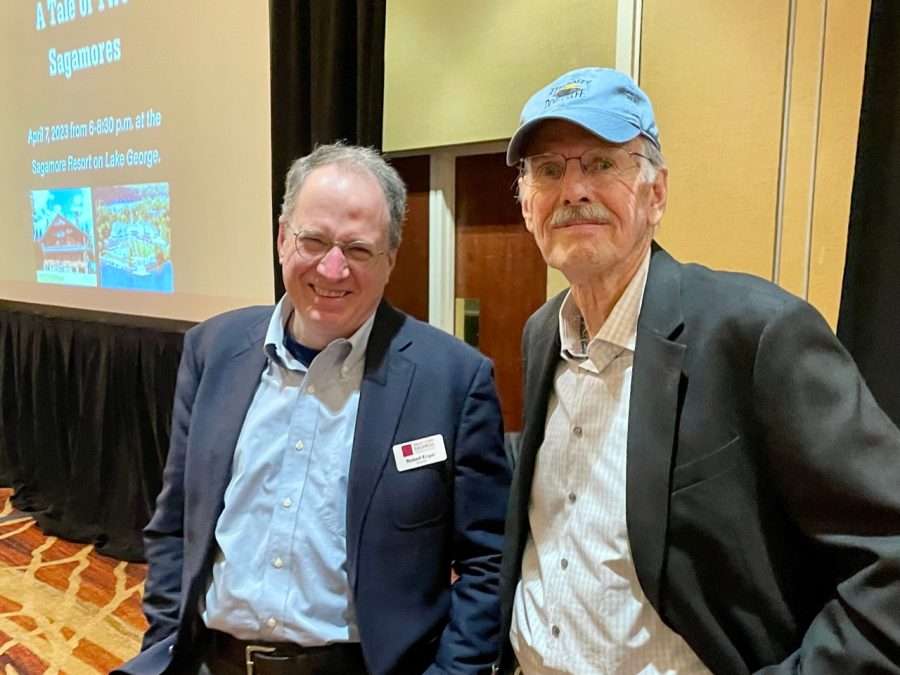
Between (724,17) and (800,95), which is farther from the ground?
(724,17)

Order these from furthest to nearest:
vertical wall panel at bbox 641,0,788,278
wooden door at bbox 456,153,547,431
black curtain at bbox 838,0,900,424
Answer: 1. wooden door at bbox 456,153,547,431
2. vertical wall panel at bbox 641,0,788,278
3. black curtain at bbox 838,0,900,424

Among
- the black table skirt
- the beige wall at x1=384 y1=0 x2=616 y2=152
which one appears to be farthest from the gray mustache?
the black table skirt

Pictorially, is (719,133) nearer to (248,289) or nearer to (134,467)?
(248,289)

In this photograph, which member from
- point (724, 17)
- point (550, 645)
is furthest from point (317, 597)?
point (724, 17)

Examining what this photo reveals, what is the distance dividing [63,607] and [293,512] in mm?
2570

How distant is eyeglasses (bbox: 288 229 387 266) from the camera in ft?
4.67

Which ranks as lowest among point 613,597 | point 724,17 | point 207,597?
point 207,597

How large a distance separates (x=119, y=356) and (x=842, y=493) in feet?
13.1

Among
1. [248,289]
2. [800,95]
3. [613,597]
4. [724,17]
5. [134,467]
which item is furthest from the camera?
[134,467]

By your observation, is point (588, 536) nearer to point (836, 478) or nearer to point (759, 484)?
point (759, 484)

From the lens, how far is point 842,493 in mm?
905

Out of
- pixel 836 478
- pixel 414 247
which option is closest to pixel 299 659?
pixel 836 478

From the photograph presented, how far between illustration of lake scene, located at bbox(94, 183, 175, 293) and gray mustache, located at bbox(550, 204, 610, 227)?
331 centimetres

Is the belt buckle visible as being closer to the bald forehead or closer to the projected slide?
the bald forehead
